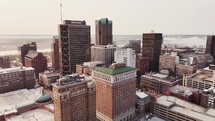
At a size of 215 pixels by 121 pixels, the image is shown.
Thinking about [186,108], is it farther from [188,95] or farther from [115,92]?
[115,92]

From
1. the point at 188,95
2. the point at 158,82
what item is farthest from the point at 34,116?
the point at 158,82

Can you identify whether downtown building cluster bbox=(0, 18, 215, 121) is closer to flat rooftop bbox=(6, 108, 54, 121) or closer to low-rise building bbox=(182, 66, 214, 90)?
low-rise building bbox=(182, 66, 214, 90)

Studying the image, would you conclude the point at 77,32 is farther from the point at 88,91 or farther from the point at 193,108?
the point at 193,108

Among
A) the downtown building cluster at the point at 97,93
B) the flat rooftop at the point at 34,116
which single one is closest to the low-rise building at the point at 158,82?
the downtown building cluster at the point at 97,93

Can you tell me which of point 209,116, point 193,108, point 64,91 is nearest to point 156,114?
point 193,108

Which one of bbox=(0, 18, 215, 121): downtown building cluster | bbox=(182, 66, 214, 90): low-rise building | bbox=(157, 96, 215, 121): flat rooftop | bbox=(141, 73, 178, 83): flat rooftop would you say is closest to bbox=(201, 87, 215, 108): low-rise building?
bbox=(0, 18, 215, 121): downtown building cluster

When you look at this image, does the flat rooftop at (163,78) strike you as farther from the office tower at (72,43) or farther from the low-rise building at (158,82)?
the office tower at (72,43)
